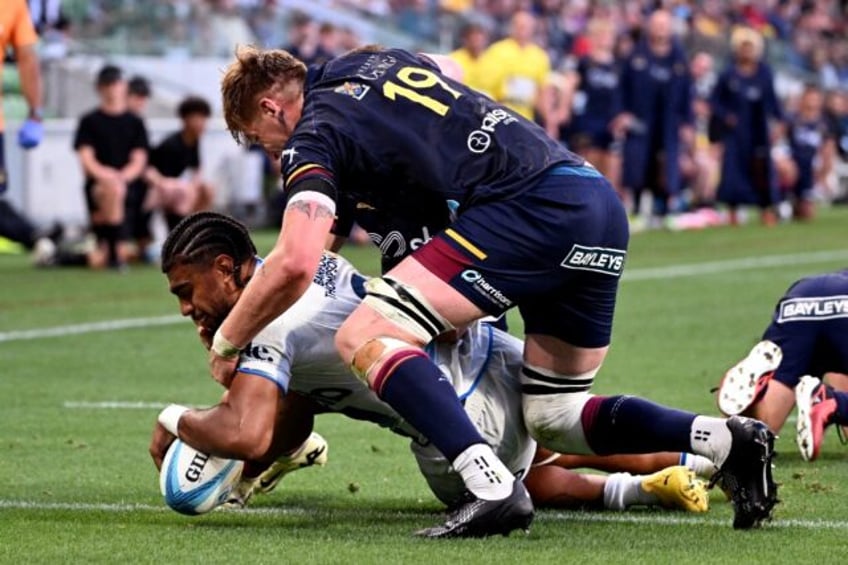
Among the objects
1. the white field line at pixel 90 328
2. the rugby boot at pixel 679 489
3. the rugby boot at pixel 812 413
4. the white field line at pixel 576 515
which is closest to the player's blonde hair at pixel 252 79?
the white field line at pixel 576 515

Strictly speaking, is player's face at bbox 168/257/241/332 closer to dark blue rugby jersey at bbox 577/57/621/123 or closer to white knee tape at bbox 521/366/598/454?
white knee tape at bbox 521/366/598/454

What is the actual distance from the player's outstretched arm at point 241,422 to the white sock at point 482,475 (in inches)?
26.0

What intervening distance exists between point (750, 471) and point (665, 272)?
10.7 meters

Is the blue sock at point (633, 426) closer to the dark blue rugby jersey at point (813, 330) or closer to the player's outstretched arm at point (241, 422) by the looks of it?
the player's outstretched arm at point (241, 422)

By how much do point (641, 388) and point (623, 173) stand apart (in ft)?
44.6

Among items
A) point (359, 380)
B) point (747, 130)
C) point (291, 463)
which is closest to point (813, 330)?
point (291, 463)

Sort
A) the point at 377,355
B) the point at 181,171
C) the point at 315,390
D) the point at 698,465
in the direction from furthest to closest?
the point at 181,171 → the point at 698,465 → the point at 315,390 → the point at 377,355

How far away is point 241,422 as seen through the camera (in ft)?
19.1

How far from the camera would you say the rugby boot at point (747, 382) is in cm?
735

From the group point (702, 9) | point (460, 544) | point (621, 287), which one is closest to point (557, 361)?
point (460, 544)

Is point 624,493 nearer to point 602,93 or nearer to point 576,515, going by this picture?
point 576,515

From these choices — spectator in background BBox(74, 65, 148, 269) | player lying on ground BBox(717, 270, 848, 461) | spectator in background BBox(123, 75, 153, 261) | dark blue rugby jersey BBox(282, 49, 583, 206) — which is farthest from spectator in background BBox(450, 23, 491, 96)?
dark blue rugby jersey BBox(282, 49, 583, 206)

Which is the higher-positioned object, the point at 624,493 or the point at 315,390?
the point at 315,390

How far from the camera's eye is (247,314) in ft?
18.4
